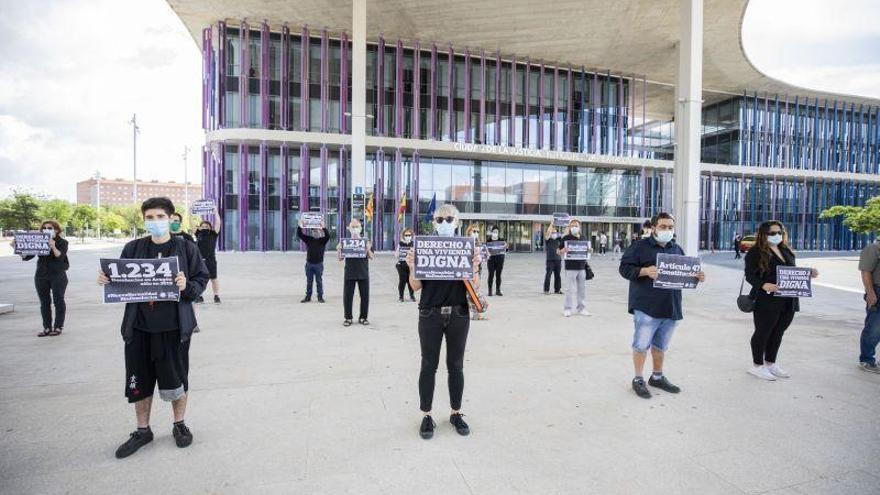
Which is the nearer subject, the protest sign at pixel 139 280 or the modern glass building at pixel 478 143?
the protest sign at pixel 139 280

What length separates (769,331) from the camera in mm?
5398

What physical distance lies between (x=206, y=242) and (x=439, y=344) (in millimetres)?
8158

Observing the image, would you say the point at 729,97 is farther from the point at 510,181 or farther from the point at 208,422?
the point at 208,422

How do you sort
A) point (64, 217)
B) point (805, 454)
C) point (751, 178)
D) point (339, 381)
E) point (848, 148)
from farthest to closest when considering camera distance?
point (64, 217) < point (848, 148) < point (751, 178) < point (339, 381) < point (805, 454)

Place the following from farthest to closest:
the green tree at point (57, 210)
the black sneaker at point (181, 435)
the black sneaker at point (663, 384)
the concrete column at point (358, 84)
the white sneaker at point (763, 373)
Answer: the green tree at point (57, 210) < the concrete column at point (358, 84) < the white sneaker at point (763, 373) < the black sneaker at point (663, 384) < the black sneaker at point (181, 435)

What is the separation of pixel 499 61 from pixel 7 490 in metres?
37.0

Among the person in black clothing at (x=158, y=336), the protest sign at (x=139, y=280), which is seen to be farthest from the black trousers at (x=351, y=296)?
the protest sign at (x=139, y=280)

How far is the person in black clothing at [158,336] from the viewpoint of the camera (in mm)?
3553

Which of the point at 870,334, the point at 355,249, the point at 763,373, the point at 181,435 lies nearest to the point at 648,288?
the point at 763,373

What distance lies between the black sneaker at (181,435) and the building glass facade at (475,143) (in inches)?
1163

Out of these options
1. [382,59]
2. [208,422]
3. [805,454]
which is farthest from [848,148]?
[208,422]

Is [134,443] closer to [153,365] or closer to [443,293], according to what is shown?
[153,365]

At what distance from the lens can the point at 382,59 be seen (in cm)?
3275

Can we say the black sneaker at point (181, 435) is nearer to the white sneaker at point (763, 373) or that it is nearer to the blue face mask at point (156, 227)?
the blue face mask at point (156, 227)
